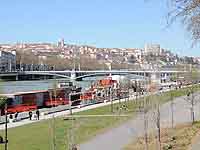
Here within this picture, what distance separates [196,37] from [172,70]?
275ft

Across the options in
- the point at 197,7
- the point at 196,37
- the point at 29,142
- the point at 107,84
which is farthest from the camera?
the point at 107,84

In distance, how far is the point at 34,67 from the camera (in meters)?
117

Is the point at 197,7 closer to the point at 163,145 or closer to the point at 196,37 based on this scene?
the point at 196,37

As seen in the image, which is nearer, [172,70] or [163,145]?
[163,145]

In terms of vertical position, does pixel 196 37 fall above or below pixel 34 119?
above

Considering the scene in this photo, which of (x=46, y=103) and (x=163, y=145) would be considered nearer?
(x=163, y=145)

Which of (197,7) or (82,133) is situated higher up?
(197,7)

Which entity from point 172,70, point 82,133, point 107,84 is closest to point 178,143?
point 82,133

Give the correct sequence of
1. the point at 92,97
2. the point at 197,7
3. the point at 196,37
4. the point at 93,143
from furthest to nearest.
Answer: the point at 92,97, the point at 93,143, the point at 196,37, the point at 197,7

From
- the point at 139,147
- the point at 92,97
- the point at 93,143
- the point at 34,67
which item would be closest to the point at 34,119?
the point at 93,143

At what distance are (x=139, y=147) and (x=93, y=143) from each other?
105 inches

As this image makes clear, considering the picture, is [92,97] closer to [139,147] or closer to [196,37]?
[139,147]

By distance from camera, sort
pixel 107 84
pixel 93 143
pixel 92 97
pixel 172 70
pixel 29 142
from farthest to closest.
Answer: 1. pixel 172 70
2. pixel 107 84
3. pixel 92 97
4. pixel 29 142
5. pixel 93 143

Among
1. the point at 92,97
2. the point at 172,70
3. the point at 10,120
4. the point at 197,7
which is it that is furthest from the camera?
the point at 172,70
